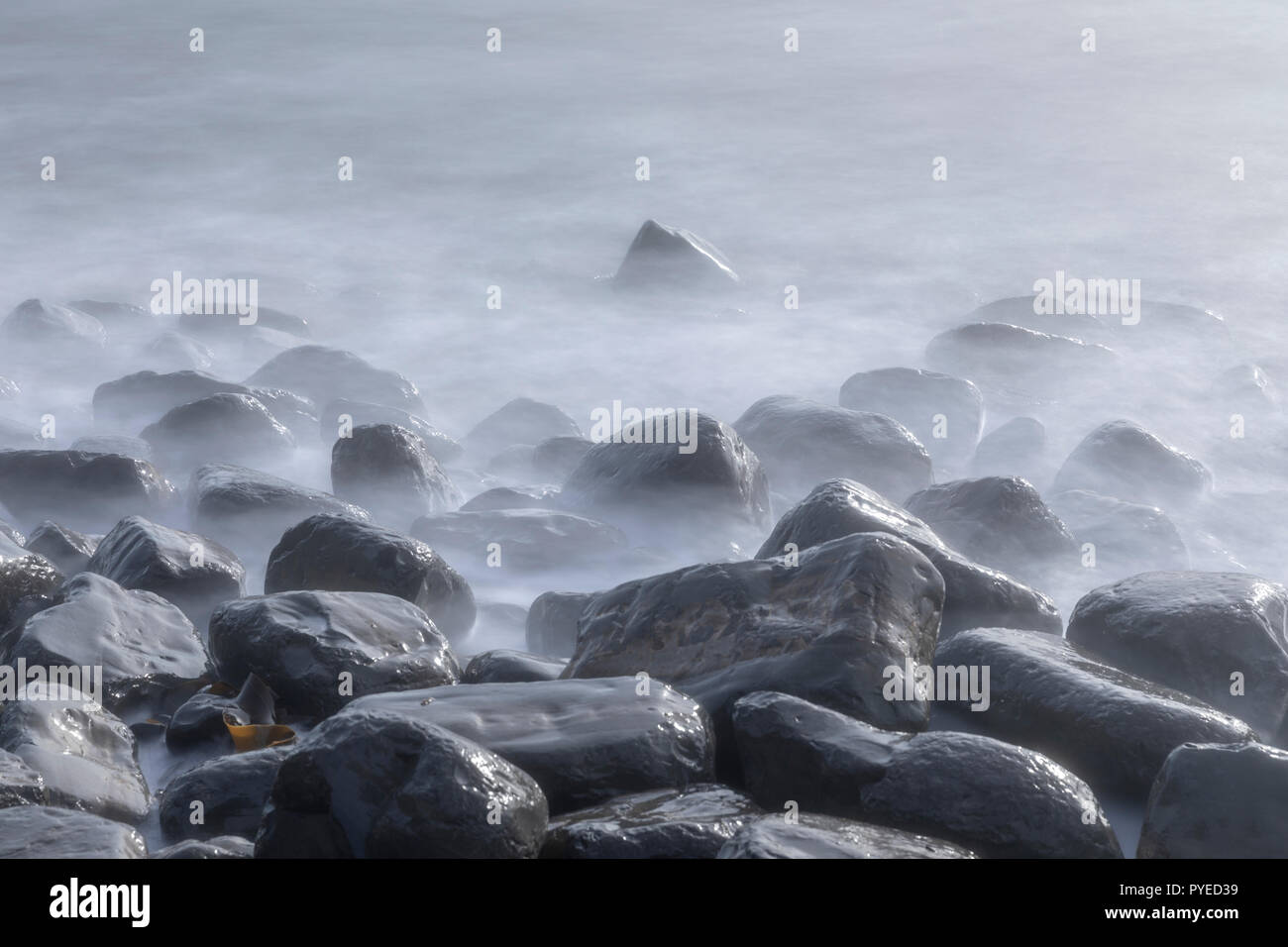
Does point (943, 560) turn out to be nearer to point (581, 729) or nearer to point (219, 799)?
point (581, 729)

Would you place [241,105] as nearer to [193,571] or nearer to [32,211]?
[32,211]

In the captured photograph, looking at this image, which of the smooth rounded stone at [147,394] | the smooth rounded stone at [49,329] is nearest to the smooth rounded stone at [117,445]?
the smooth rounded stone at [147,394]

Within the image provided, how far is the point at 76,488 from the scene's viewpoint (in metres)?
7.24

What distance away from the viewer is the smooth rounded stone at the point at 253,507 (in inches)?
269

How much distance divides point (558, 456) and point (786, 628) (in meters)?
4.17

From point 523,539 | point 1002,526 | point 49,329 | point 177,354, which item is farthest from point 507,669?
point 49,329

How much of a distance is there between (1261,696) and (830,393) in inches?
237

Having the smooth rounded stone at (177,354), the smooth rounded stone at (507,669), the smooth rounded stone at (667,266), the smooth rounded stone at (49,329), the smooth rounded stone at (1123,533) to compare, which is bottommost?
the smooth rounded stone at (507,669)

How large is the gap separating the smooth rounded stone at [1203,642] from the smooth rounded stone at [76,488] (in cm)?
504

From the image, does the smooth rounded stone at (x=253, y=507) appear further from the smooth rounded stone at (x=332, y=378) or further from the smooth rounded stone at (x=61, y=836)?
the smooth rounded stone at (x=61, y=836)

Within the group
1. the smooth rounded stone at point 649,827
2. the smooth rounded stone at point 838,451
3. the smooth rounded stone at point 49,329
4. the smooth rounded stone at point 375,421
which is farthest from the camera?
the smooth rounded stone at point 49,329

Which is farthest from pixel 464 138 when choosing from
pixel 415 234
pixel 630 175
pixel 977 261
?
pixel 977 261

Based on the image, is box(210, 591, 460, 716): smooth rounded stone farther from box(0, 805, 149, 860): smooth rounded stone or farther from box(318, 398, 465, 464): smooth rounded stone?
box(318, 398, 465, 464): smooth rounded stone
